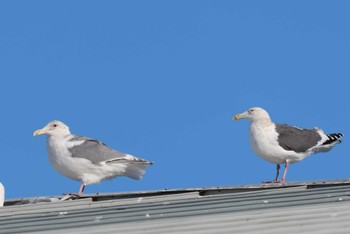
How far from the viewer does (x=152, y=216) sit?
35.6ft

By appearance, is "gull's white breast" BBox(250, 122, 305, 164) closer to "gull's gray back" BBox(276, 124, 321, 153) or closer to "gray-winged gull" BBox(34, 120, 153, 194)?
"gull's gray back" BBox(276, 124, 321, 153)

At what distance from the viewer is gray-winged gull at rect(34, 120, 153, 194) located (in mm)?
18938

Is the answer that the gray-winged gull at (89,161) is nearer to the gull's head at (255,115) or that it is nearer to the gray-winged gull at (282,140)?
the gray-winged gull at (282,140)

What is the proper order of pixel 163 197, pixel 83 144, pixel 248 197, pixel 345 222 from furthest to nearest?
1. pixel 83 144
2. pixel 163 197
3. pixel 248 197
4. pixel 345 222

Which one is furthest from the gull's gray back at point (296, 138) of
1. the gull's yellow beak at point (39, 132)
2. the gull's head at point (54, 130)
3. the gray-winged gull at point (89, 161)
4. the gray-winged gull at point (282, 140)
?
the gull's yellow beak at point (39, 132)

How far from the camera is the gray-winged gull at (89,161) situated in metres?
18.9

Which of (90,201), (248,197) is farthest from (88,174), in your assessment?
(248,197)

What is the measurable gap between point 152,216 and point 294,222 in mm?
1593

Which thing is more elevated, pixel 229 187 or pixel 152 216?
pixel 229 187

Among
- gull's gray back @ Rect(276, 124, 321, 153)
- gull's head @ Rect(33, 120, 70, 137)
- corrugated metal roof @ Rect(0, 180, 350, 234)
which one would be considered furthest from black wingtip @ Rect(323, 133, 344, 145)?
corrugated metal roof @ Rect(0, 180, 350, 234)

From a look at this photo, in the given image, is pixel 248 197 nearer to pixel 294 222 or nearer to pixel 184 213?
pixel 184 213

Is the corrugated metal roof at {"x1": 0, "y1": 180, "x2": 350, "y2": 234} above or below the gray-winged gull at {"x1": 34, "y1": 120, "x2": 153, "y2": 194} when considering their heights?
below

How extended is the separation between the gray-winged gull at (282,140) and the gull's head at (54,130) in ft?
10.7

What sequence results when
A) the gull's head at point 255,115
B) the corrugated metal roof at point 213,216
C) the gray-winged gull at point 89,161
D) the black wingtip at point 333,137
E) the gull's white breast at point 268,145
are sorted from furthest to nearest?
the black wingtip at point 333,137
the gull's head at point 255,115
the gull's white breast at point 268,145
the gray-winged gull at point 89,161
the corrugated metal roof at point 213,216
